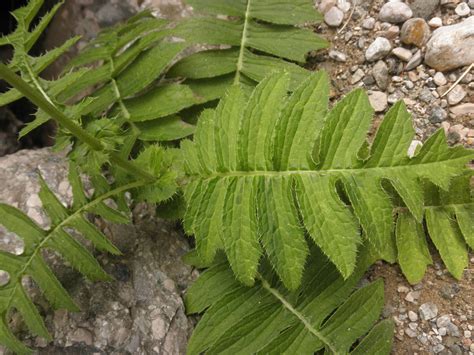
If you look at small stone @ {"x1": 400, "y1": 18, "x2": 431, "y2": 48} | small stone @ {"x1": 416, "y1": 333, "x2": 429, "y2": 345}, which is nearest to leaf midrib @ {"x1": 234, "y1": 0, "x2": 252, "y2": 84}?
small stone @ {"x1": 400, "y1": 18, "x2": 431, "y2": 48}

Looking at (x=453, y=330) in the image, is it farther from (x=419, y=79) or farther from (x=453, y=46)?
(x=453, y=46)

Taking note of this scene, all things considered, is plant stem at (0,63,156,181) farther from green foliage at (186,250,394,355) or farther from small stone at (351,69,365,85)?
small stone at (351,69,365,85)

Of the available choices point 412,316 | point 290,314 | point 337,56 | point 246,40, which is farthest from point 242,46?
point 412,316

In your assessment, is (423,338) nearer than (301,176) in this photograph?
No

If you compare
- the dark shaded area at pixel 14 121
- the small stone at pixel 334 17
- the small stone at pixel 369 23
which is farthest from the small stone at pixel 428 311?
the dark shaded area at pixel 14 121

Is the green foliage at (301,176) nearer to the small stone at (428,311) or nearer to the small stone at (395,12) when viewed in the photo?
the small stone at (428,311)

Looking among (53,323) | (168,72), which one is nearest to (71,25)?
(168,72)
